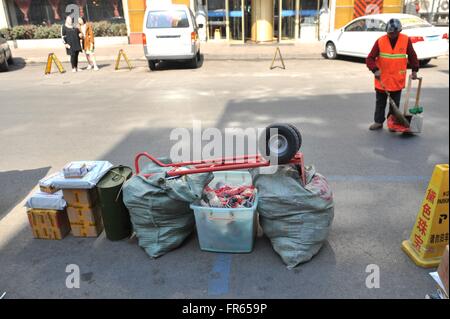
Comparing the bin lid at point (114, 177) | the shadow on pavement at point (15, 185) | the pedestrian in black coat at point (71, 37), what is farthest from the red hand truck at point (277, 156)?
the pedestrian in black coat at point (71, 37)

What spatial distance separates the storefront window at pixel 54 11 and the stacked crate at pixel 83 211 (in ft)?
65.0

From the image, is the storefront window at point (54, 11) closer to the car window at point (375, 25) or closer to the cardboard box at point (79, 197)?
the car window at point (375, 25)

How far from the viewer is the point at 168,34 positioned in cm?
1331

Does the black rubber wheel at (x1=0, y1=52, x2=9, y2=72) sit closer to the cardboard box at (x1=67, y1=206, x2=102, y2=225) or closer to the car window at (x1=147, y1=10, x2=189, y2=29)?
the car window at (x1=147, y1=10, x2=189, y2=29)

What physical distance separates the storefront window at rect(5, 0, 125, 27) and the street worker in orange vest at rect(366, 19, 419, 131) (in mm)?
18098

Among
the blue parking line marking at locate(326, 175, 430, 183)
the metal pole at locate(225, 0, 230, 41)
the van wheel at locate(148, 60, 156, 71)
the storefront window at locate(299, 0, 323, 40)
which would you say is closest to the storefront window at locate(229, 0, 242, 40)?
the metal pole at locate(225, 0, 230, 41)

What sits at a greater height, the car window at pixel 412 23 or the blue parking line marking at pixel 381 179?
the car window at pixel 412 23

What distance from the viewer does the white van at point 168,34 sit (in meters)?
Answer: 13.3

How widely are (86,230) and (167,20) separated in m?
11.1

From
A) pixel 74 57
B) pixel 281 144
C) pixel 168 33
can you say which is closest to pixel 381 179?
pixel 281 144

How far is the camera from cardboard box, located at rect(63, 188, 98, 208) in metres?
3.73

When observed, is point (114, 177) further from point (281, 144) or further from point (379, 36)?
point (379, 36)

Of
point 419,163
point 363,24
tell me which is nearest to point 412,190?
point 419,163

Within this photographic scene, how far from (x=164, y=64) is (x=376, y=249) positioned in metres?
13.3
